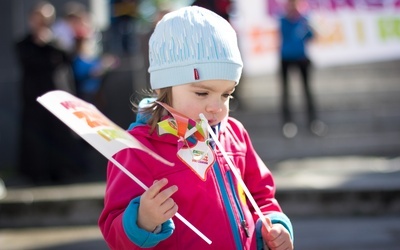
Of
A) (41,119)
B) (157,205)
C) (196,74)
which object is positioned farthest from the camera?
(41,119)

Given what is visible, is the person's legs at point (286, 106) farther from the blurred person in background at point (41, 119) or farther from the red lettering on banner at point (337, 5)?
the blurred person in background at point (41, 119)

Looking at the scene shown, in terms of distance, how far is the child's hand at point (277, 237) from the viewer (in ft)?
10.1

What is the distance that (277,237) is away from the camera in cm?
307

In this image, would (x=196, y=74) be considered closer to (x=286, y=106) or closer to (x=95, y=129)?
(x=95, y=129)

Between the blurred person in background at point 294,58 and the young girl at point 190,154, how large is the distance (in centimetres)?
778

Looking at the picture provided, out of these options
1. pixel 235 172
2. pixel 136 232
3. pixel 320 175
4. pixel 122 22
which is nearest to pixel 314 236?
pixel 320 175

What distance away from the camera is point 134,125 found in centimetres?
319

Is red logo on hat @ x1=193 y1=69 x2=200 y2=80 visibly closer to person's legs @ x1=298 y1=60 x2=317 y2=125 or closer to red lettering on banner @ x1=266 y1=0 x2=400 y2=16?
person's legs @ x1=298 y1=60 x2=317 y2=125

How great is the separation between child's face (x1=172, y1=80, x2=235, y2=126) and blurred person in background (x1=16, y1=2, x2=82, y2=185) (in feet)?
22.1

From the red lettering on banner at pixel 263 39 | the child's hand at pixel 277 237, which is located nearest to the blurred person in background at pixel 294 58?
the red lettering on banner at pixel 263 39

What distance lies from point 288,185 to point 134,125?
16.7 ft

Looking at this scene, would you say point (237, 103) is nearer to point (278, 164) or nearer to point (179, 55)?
point (278, 164)

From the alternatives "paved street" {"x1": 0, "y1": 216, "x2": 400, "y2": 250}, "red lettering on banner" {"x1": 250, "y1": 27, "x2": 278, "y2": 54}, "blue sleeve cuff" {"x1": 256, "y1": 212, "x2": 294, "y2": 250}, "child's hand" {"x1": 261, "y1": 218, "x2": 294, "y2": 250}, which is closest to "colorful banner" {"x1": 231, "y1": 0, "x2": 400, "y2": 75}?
"red lettering on banner" {"x1": 250, "y1": 27, "x2": 278, "y2": 54}

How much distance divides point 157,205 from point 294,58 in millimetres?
8294
